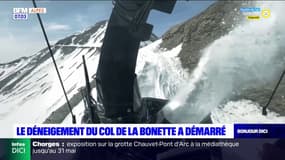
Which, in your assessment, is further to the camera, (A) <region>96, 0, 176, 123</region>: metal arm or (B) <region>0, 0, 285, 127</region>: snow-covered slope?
(B) <region>0, 0, 285, 127</region>: snow-covered slope

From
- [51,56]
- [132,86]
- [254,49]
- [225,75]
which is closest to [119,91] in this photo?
[132,86]

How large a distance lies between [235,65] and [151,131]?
2.89 ft

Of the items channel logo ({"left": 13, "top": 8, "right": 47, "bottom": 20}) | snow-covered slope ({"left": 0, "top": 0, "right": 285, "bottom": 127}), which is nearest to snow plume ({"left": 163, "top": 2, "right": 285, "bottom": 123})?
snow-covered slope ({"left": 0, "top": 0, "right": 285, "bottom": 127})

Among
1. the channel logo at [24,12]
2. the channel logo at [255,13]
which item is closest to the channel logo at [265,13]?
the channel logo at [255,13]

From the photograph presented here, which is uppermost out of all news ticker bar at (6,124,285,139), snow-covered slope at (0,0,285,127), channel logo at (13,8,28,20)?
channel logo at (13,8,28,20)

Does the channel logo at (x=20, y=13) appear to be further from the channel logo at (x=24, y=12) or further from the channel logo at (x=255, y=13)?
the channel logo at (x=255, y=13)

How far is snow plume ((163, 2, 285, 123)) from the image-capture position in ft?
10.1

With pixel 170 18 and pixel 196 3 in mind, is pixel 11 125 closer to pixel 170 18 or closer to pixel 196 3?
pixel 170 18

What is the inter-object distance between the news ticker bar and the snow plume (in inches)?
3.9

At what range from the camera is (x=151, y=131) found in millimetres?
3111

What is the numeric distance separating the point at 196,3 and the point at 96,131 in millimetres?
1332

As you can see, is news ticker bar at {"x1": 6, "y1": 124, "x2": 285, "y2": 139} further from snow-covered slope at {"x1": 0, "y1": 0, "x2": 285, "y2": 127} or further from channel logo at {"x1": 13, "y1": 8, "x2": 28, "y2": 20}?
channel logo at {"x1": 13, "y1": 8, "x2": 28, "y2": 20}

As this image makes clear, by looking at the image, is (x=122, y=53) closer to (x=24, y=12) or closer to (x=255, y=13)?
(x=24, y=12)

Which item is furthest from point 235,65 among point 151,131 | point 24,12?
point 24,12
